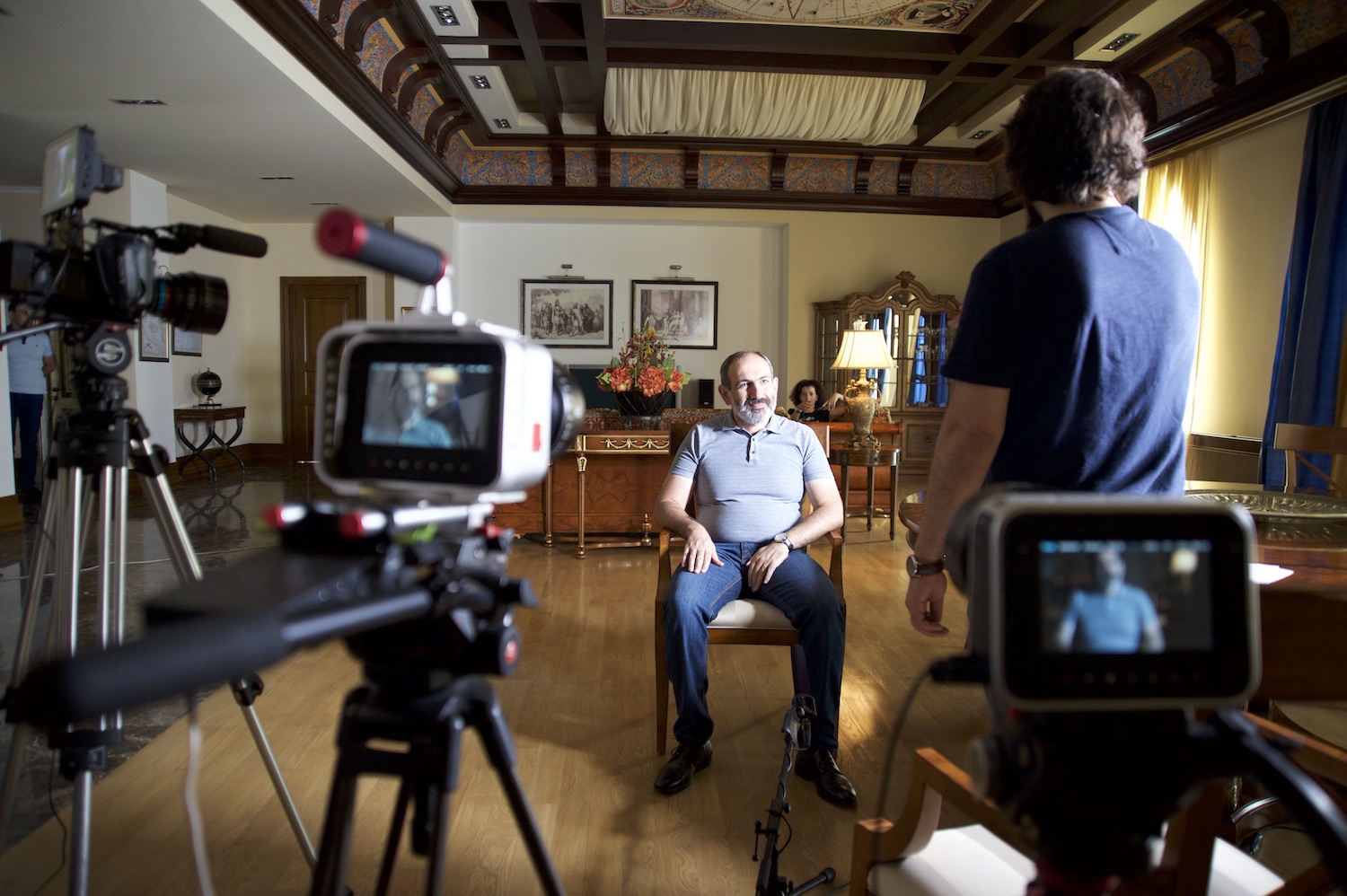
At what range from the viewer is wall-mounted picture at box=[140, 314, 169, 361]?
19.7 feet

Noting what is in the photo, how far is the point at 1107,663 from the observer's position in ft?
1.71

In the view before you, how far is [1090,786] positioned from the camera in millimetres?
521

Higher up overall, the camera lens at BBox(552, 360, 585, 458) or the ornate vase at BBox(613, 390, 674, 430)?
the camera lens at BBox(552, 360, 585, 458)

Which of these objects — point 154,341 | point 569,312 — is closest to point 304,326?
point 154,341

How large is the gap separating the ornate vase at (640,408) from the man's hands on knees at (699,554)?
92.9 inches

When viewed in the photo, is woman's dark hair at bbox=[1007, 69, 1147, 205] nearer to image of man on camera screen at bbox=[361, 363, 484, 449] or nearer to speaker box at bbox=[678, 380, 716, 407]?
image of man on camera screen at bbox=[361, 363, 484, 449]

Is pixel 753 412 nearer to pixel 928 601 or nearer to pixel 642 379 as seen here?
pixel 928 601

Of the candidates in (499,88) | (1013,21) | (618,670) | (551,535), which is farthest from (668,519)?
(499,88)

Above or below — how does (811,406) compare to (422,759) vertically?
above

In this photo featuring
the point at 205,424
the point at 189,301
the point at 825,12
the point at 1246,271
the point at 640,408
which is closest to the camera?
the point at 189,301

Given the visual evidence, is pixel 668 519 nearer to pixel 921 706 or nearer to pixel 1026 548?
pixel 921 706

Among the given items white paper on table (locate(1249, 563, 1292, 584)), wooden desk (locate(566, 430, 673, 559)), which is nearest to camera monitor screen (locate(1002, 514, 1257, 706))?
white paper on table (locate(1249, 563, 1292, 584))

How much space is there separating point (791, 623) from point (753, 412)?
67 cm

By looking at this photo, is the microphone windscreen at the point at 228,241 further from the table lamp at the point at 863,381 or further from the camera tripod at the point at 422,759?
the table lamp at the point at 863,381
